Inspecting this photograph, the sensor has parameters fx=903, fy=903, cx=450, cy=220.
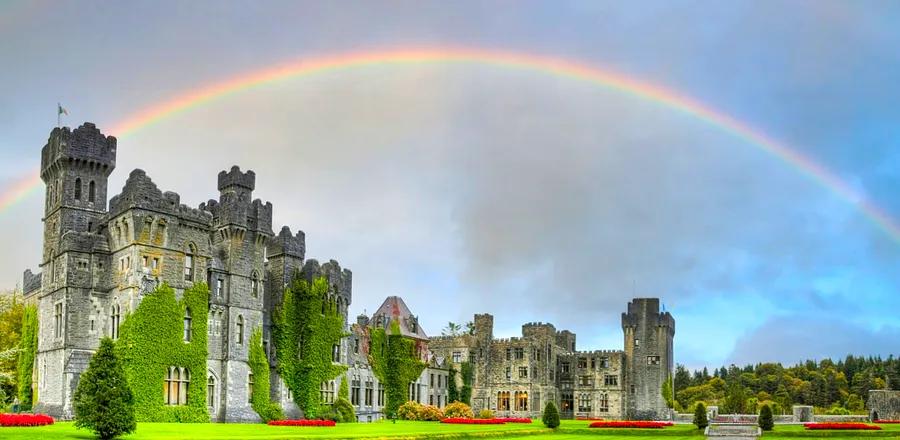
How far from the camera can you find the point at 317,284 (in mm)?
68000

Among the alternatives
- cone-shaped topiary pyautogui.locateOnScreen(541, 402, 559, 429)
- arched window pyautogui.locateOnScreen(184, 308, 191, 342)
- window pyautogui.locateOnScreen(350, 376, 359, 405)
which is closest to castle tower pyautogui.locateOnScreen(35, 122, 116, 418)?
arched window pyautogui.locateOnScreen(184, 308, 191, 342)

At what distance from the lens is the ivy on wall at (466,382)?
98438 mm

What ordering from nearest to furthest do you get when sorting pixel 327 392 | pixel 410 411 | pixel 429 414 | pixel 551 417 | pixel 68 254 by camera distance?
pixel 68 254
pixel 551 417
pixel 327 392
pixel 429 414
pixel 410 411

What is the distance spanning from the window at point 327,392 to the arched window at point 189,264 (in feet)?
49.9

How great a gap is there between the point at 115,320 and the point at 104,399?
19380mm

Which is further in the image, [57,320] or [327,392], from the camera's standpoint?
[327,392]

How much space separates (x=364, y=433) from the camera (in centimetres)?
4688

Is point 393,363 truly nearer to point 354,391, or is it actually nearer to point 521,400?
point 354,391

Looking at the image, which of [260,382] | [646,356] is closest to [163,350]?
[260,382]

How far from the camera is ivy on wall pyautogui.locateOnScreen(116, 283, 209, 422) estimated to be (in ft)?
175

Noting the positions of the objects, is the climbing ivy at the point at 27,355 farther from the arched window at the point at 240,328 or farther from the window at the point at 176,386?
the arched window at the point at 240,328

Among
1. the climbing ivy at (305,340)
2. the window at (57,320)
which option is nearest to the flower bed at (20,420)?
the window at (57,320)

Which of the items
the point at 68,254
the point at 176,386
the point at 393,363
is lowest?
the point at 176,386

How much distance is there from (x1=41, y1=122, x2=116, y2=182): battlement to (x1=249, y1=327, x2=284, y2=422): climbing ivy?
14957 mm
